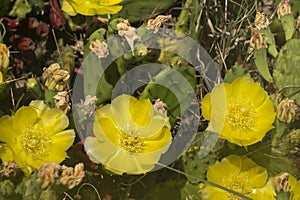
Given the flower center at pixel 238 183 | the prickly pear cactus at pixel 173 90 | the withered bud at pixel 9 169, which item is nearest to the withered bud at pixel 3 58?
the withered bud at pixel 9 169

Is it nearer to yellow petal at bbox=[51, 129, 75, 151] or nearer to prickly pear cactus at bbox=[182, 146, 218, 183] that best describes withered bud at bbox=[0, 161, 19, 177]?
yellow petal at bbox=[51, 129, 75, 151]

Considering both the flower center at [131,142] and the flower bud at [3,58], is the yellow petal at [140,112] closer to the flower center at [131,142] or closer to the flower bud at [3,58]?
the flower center at [131,142]

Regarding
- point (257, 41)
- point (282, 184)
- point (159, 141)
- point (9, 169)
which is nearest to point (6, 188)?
point (9, 169)

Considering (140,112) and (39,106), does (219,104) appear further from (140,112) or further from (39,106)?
(39,106)

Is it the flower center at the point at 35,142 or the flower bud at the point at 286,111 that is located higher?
the flower bud at the point at 286,111

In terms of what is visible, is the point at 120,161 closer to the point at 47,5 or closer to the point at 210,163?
the point at 210,163

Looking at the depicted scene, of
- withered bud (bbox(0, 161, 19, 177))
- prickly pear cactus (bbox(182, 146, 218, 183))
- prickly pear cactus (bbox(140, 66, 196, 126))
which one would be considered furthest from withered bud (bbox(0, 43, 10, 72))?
prickly pear cactus (bbox(182, 146, 218, 183))
